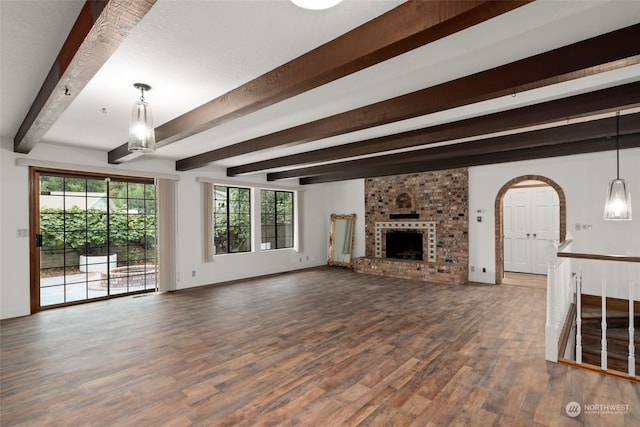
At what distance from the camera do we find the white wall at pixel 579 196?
518 cm

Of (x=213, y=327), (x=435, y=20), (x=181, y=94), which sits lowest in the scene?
(x=213, y=327)

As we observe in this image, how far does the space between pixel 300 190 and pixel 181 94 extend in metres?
5.82

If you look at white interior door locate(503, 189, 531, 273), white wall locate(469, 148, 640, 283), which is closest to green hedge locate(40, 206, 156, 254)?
white wall locate(469, 148, 640, 283)

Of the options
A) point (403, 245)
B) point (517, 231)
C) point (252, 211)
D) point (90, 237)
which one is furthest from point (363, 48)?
point (517, 231)

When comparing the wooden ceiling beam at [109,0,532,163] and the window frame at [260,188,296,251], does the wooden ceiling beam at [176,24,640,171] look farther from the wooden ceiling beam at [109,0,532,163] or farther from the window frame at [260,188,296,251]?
the window frame at [260,188,296,251]

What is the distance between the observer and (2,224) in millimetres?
4402

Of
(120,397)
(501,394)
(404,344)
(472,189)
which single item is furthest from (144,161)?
(472,189)

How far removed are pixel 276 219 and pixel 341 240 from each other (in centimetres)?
209

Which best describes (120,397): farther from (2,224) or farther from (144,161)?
(144,161)

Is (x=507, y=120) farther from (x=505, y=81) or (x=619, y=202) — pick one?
(x=619, y=202)

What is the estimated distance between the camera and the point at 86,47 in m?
1.71

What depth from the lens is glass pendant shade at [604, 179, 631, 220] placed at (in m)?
3.20

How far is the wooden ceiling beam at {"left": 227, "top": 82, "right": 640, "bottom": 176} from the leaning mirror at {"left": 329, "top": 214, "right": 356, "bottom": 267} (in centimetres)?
412

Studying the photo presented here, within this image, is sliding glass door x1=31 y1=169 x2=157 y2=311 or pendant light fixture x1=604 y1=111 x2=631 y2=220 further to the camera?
sliding glass door x1=31 y1=169 x2=157 y2=311
